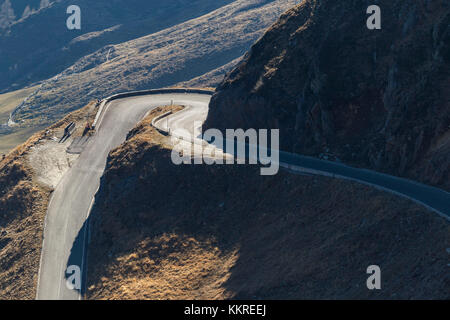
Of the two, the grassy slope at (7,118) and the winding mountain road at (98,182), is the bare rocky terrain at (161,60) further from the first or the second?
the winding mountain road at (98,182)

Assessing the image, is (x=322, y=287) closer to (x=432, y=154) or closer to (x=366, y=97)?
(x=432, y=154)

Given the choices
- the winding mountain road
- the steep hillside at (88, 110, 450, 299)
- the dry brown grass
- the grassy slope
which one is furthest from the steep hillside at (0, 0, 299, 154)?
the steep hillside at (88, 110, 450, 299)

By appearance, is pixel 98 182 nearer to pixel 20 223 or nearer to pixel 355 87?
pixel 20 223


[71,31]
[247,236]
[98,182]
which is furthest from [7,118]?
[247,236]

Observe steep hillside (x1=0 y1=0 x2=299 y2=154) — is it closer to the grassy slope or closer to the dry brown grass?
the grassy slope

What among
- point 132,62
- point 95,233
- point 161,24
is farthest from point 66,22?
point 95,233
